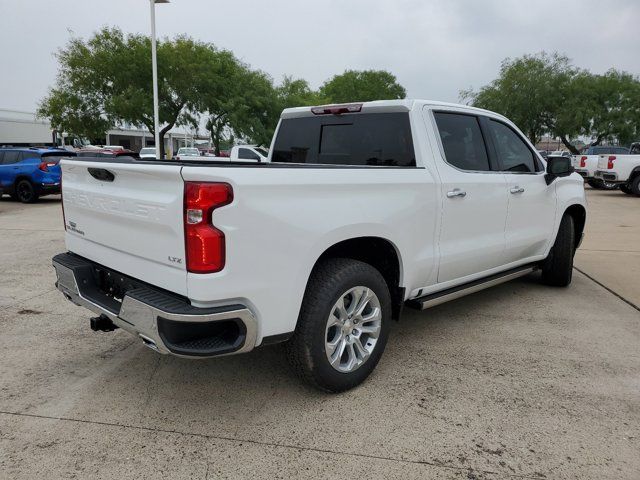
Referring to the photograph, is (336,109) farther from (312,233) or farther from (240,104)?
(240,104)

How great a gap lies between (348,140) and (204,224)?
2.06m

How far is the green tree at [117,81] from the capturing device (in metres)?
29.0

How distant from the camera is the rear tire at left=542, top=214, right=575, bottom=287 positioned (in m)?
5.42

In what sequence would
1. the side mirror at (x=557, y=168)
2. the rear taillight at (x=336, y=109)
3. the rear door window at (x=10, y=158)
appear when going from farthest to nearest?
the rear door window at (x=10, y=158), the side mirror at (x=557, y=168), the rear taillight at (x=336, y=109)

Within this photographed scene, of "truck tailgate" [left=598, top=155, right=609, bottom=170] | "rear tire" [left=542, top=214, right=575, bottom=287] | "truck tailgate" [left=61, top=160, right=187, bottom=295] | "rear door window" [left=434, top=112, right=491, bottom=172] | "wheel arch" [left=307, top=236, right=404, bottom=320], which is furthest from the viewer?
"truck tailgate" [left=598, top=155, right=609, bottom=170]

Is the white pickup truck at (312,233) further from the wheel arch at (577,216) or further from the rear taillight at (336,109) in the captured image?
the wheel arch at (577,216)

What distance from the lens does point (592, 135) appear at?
39969 mm

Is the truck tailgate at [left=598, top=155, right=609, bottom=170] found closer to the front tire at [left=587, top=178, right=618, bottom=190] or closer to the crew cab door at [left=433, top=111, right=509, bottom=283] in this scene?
the front tire at [left=587, top=178, right=618, bottom=190]

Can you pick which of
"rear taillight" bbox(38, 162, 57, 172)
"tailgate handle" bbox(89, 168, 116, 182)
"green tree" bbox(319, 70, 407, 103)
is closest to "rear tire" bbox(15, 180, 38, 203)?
"rear taillight" bbox(38, 162, 57, 172)

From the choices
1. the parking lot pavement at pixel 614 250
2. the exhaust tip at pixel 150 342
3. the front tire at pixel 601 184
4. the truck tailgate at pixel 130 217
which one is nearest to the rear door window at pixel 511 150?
the parking lot pavement at pixel 614 250

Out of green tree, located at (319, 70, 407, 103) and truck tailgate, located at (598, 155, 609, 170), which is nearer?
truck tailgate, located at (598, 155, 609, 170)

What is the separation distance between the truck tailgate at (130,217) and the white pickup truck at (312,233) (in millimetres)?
11

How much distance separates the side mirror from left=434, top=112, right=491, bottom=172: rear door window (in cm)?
91

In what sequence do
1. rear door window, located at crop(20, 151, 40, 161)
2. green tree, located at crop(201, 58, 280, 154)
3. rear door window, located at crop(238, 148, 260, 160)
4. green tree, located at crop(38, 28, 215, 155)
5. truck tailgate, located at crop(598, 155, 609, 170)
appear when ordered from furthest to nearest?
green tree, located at crop(201, 58, 280, 154), green tree, located at crop(38, 28, 215, 155), rear door window, located at crop(238, 148, 260, 160), truck tailgate, located at crop(598, 155, 609, 170), rear door window, located at crop(20, 151, 40, 161)
